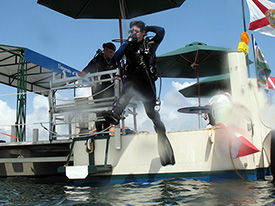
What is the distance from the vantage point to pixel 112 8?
17.9ft

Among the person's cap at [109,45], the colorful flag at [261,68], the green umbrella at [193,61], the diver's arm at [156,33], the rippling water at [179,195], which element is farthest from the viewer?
the green umbrella at [193,61]

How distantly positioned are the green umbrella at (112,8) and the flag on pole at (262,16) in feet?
11.8

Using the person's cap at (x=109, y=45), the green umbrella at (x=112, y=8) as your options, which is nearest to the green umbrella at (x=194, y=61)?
the green umbrella at (x=112, y=8)

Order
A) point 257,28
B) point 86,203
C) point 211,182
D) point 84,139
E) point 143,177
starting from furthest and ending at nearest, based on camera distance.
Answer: point 257,28, point 84,139, point 143,177, point 211,182, point 86,203

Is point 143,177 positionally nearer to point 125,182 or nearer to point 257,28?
point 125,182

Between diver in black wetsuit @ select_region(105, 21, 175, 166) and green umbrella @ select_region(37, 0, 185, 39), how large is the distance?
216cm

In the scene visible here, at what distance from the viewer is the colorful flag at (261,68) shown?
160 inches

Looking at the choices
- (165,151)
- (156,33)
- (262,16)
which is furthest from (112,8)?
(262,16)

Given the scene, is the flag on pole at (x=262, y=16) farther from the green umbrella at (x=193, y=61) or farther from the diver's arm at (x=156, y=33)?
the diver's arm at (x=156, y=33)

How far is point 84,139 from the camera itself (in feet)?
13.1

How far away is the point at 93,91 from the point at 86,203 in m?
2.17

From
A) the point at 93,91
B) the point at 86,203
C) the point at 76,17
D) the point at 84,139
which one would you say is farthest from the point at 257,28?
the point at 86,203

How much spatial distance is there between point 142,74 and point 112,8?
2.71m

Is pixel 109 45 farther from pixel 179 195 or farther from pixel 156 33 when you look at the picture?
pixel 179 195
